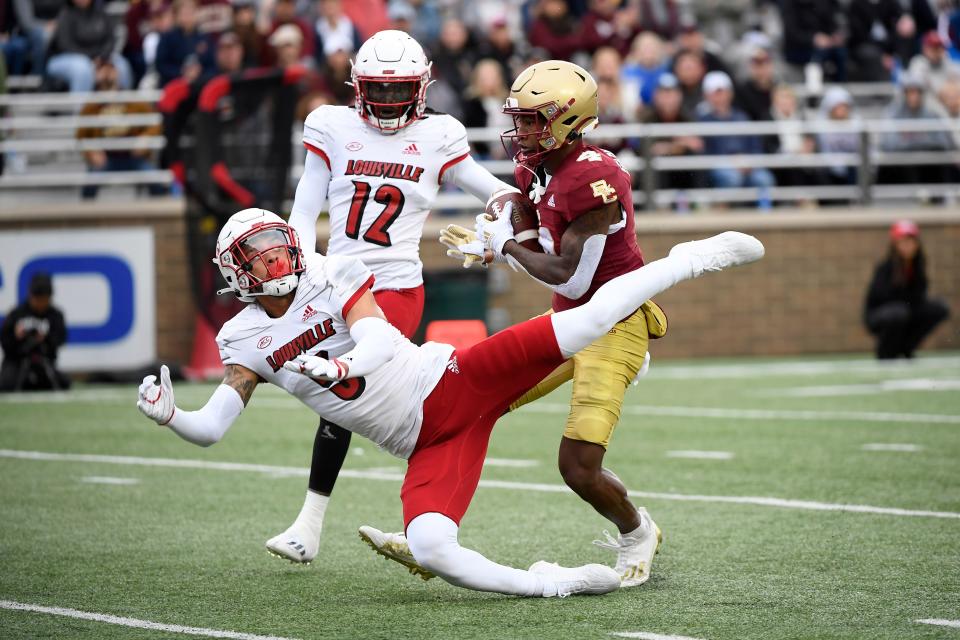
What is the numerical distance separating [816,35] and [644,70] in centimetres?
256

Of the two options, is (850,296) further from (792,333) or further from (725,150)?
(725,150)

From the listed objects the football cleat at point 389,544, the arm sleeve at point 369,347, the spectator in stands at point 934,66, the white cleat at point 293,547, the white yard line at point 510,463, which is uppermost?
the spectator in stands at point 934,66

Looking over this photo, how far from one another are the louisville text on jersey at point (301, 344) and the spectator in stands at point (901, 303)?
31.7 feet

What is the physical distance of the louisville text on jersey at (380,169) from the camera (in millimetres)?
6180

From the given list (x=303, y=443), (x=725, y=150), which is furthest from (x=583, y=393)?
(x=725, y=150)

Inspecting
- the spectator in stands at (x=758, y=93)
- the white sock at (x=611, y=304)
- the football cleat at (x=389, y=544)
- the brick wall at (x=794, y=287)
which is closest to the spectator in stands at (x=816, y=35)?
the spectator in stands at (x=758, y=93)

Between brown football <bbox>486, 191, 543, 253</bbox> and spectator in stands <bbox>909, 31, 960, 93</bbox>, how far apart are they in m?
11.9

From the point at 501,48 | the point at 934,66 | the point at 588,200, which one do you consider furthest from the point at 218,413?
the point at 934,66

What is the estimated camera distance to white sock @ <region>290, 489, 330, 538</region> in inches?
225

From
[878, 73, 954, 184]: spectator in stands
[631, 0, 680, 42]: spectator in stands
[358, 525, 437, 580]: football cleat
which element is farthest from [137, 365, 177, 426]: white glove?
[631, 0, 680, 42]: spectator in stands

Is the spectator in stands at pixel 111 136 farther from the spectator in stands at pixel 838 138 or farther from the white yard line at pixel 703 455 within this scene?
the white yard line at pixel 703 455

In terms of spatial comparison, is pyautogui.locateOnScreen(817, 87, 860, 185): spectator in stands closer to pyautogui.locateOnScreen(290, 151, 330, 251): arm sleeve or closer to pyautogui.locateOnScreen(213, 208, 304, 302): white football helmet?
pyautogui.locateOnScreen(290, 151, 330, 251): arm sleeve

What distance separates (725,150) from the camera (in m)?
15.1

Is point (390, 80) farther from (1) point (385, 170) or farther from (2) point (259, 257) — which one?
(2) point (259, 257)
